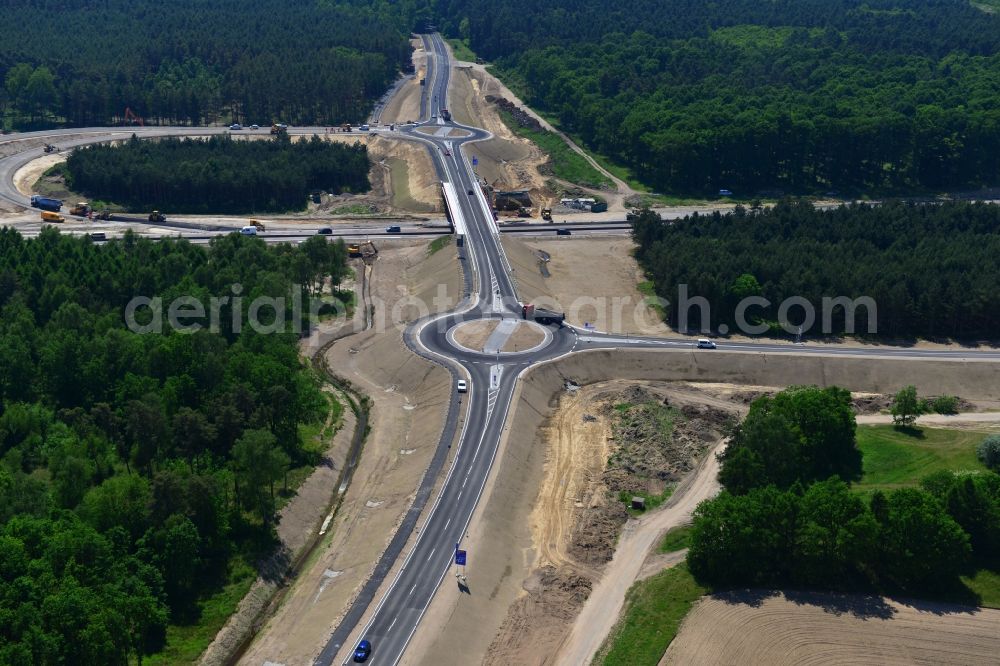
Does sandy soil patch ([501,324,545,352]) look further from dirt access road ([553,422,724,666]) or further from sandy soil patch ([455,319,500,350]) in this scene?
dirt access road ([553,422,724,666])

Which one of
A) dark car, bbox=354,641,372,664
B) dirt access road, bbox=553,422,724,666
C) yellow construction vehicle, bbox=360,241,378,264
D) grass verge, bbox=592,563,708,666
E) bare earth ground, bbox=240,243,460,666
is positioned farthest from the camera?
yellow construction vehicle, bbox=360,241,378,264

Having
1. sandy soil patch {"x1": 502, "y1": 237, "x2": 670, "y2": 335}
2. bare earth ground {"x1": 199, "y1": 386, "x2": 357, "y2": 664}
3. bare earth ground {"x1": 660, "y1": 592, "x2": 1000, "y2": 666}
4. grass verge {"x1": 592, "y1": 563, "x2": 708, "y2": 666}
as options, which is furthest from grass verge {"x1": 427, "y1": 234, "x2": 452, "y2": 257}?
bare earth ground {"x1": 660, "y1": 592, "x2": 1000, "y2": 666}

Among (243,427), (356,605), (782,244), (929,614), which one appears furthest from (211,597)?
(782,244)

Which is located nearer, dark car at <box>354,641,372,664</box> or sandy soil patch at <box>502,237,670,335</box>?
dark car at <box>354,641,372,664</box>

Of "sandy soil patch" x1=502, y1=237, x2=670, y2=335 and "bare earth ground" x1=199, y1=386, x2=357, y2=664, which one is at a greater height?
"sandy soil patch" x1=502, y1=237, x2=670, y2=335

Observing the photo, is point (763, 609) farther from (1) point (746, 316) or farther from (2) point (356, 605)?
(1) point (746, 316)

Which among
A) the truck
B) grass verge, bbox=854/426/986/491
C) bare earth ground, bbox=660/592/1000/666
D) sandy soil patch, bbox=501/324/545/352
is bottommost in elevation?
bare earth ground, bbox=660/592/1000/666

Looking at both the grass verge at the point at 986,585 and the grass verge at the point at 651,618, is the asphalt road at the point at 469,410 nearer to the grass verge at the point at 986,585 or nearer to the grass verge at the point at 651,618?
the grass verge at the point at 651,618

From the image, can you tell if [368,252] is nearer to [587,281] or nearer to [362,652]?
[587,281]
